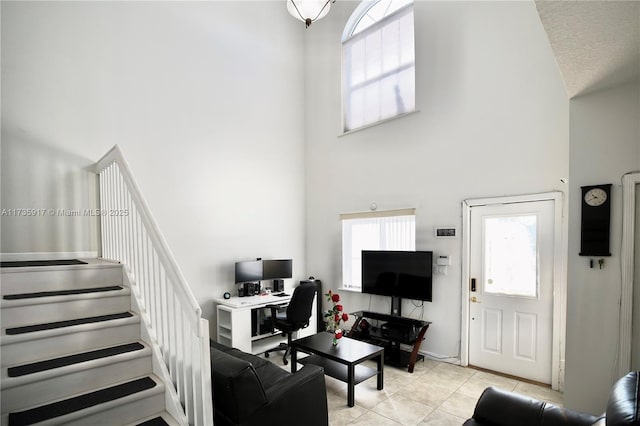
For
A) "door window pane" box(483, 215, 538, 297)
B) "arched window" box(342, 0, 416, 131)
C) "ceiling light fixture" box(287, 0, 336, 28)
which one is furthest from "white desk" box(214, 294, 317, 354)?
"ceiling light fixture" box(287, 0, 336, 28)

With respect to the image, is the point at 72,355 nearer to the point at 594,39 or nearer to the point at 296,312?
the point at 296,312

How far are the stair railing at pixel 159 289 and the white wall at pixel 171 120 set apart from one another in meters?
0.53

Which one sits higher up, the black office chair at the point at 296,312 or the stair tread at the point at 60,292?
the stair tread at the point at 60,292

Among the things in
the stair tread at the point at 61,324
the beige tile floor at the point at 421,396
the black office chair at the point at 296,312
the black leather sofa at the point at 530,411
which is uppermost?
the stair tread at the point at 61,324

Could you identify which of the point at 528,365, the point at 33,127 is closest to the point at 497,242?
the point at 528,365

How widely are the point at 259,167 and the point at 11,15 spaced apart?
3206 mm

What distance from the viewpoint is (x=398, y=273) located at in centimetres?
440

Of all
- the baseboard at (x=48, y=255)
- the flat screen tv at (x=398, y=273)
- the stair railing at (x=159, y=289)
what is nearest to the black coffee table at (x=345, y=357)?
the flat screen tv at (x=398, y=273)

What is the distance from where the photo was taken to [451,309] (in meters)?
4.12

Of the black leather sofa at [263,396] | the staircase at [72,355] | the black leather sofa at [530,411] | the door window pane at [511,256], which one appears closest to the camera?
the black leather sofa at [530,411]

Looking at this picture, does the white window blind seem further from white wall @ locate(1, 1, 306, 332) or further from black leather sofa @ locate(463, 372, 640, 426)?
A: black leather sofa @ locate(463, 372, 640, 426)

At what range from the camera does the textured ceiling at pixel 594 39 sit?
4.78 feet

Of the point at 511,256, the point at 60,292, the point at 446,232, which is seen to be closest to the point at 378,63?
the point at 446,232

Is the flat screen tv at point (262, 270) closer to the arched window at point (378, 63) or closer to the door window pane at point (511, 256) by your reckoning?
the arched window at point (378, 63)
